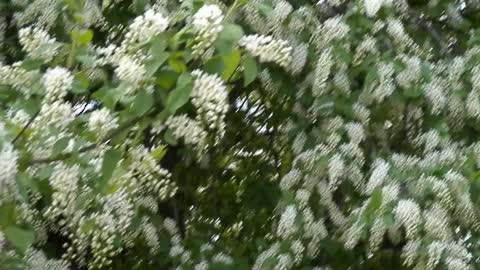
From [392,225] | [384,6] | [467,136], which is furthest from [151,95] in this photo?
[467,136]

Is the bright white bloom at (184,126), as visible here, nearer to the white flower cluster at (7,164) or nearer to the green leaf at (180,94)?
the green leaf at (180,94)

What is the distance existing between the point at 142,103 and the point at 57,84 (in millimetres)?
189

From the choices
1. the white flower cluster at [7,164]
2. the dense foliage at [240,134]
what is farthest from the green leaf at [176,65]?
the white flower cluster at [7,164]

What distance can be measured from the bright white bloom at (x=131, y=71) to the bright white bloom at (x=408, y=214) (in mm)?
757

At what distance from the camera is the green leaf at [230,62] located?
5.86ft

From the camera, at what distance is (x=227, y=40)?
1763 millimetres

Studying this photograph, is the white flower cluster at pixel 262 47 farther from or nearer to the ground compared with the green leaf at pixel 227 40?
nearer to the ground

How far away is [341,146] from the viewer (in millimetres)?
2412

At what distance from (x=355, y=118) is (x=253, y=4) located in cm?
47

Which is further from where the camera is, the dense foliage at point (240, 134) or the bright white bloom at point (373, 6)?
the bright white bloom at point (373, 6)

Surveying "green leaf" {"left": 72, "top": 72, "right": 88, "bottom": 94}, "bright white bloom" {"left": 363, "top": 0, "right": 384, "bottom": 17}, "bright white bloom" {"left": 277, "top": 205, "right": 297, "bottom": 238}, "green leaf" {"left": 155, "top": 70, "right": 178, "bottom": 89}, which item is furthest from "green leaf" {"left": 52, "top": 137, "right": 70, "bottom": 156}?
"bright white bloom" {"left": 363, "top": 0, "right": 384, "bottom": 17}

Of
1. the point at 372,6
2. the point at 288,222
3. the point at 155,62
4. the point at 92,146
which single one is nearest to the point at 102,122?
the point at 92,146

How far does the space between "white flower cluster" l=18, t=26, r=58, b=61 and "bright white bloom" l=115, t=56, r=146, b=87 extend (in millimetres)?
203

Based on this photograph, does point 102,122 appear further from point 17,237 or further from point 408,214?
point 408,214
